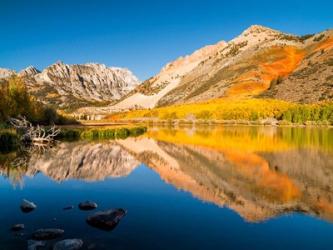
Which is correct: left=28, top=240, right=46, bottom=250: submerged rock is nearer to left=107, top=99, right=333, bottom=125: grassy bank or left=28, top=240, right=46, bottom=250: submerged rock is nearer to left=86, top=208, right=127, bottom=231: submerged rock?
left=86, top=208, right=127, bottom=231: submerged rock

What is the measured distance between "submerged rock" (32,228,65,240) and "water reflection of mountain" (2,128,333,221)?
27.8 feet

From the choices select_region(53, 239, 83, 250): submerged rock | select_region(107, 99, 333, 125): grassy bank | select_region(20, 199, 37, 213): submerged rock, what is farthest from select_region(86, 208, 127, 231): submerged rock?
select_region(107, 99, 333, 125): grassy bank

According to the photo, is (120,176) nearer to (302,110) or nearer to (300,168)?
(300,168)

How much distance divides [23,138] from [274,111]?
85.7 metres

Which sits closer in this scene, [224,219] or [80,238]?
[80,238]

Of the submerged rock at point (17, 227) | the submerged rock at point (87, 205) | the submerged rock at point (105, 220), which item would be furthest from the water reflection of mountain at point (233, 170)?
the submerged rock at point (17, 227)

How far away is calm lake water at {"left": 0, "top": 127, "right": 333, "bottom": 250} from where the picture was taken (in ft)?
48.2

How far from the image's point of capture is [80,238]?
14094 millimetres

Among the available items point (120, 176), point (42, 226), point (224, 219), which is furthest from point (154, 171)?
point (42, 226)

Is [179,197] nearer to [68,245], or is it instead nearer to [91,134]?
[68,245]

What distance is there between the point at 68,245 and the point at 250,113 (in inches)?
4441

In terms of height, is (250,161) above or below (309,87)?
below

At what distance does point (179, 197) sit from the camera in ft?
72.8

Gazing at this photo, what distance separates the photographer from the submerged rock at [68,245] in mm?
12612
